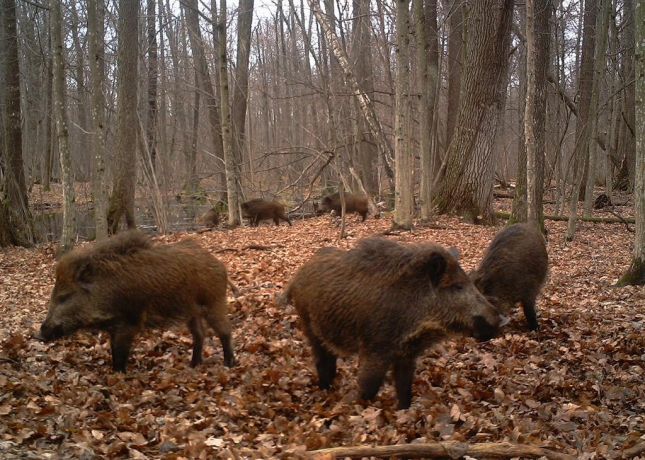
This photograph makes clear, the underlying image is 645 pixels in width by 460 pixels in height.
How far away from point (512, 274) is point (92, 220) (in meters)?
19.0

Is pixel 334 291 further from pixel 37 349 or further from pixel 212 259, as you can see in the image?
pixel 37 349

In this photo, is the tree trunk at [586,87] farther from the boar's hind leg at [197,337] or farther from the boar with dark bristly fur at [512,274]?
the boar's hind leg at [197,337]

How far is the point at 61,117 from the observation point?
10.7 metres

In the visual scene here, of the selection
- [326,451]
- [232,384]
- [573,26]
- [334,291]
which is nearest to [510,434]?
[326,451]

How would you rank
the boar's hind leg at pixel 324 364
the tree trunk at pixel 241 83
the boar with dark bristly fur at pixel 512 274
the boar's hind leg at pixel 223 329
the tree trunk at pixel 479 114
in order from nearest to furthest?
the boar's hind leg at pixel 324 364
the boar's hind leg at pixel 223 329
the boar with dark bristly fur at pixel 512 274
the tree trunk at pixel 479 114
the tree trunk at pixel 241 83

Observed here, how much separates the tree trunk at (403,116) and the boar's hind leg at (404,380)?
28.4ft

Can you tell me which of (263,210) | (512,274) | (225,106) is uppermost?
(225,106)

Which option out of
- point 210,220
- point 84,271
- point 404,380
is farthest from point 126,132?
point 404,380

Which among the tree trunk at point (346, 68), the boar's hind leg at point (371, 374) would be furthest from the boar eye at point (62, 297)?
the tree trunk at point (346, 68)

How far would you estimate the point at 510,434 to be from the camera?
14.5 ft

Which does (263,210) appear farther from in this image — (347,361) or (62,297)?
(62,297)

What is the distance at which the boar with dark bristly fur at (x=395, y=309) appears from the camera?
5.12 metres

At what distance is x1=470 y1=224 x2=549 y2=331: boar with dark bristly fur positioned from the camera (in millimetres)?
7297

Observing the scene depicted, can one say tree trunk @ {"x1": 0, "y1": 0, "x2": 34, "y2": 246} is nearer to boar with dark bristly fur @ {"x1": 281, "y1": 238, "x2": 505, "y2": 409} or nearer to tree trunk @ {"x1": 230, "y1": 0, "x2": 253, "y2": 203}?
tree trunk @ {"x1": 230, "y1": 0, "x2": 253, "y2": 203}
